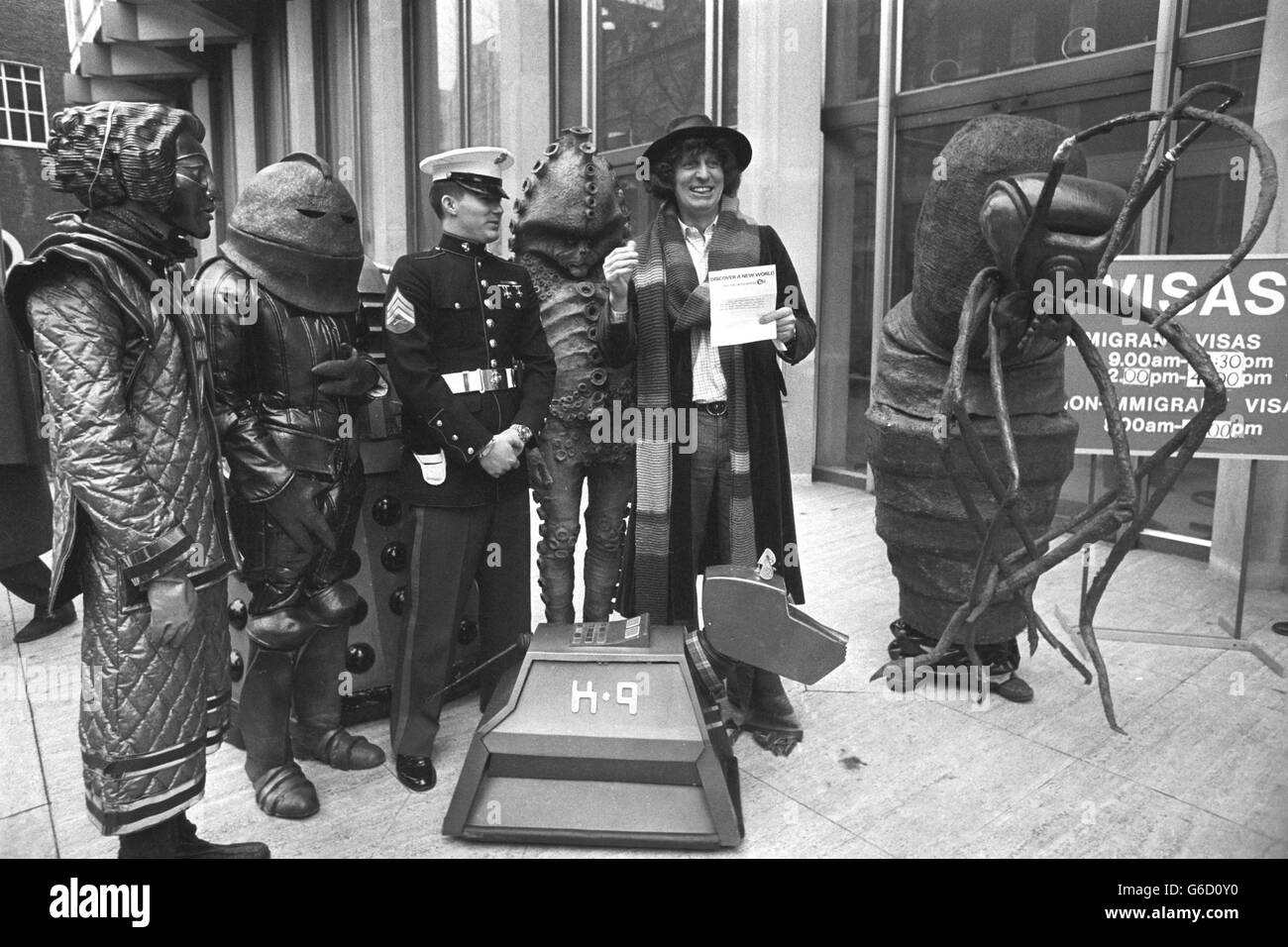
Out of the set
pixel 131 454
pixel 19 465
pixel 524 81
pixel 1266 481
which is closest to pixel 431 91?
pixel 524 81

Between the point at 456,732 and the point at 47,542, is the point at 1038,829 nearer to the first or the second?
the point at 456,732

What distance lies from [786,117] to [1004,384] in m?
4.97

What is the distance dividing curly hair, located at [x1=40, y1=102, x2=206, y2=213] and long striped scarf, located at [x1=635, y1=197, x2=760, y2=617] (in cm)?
148

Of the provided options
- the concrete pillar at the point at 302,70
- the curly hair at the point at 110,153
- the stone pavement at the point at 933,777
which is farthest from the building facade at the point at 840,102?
the curly hair at the point at 110,153

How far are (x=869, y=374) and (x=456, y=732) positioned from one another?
195 inches

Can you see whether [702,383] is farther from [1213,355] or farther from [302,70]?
[302,70]

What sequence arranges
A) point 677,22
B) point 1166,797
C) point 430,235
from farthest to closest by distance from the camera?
1. point 430,235
2. point 677,22
3. point 1166,797

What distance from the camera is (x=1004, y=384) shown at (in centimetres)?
276

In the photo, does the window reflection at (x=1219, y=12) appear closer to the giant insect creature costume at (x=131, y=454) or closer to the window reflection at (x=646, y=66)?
the window reflection at (x=646, y=66)

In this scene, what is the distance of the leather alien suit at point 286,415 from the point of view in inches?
105

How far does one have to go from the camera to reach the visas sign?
393cm

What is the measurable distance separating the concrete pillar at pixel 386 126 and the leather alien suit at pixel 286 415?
9.48 meters
